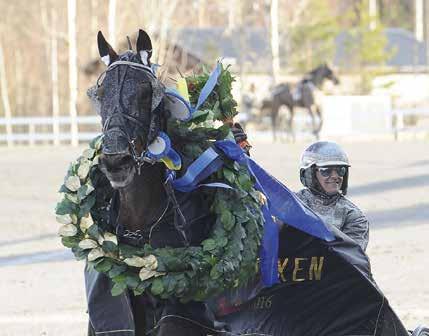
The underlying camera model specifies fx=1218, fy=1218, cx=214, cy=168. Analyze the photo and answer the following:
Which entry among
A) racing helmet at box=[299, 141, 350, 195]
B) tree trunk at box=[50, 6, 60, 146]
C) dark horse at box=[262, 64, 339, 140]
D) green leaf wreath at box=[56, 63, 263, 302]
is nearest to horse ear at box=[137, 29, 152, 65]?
green leaf wreath at box=[56, 63, 263, 302]

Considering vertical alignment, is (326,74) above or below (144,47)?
above

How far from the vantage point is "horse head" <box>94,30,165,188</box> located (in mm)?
5207

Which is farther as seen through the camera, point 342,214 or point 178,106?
point 342,214

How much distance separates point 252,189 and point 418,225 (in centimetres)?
955

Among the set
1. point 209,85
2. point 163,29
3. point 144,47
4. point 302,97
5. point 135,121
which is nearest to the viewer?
point 135,121

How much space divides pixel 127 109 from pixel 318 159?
201 cm

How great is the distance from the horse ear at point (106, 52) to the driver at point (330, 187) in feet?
6.03

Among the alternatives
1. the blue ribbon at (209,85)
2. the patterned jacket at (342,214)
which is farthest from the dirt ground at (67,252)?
the blue ribbon at (209,85)

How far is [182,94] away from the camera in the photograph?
19.6 ft

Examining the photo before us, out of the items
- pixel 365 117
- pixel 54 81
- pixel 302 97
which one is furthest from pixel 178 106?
pixel 54 81

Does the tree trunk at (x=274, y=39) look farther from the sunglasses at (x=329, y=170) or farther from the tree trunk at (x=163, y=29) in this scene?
the sunglasses at (x=329, y=170)

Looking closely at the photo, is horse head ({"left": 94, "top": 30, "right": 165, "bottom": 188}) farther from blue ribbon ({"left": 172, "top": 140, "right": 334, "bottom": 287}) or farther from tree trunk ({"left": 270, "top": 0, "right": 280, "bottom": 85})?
tree trunk ({"left": 270, "top": 0, "right": 280, "bottom": 85})

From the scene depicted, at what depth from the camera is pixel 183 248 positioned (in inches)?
223

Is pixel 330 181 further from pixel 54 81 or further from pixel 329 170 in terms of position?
pixel 54 81
